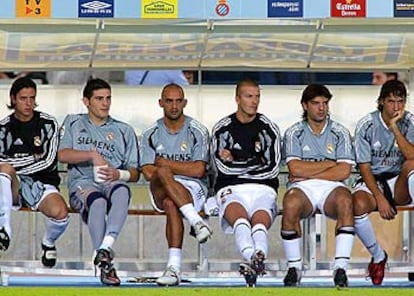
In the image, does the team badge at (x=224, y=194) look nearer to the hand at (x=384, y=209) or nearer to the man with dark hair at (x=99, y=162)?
the man with dark hair at (x=99, y=162)

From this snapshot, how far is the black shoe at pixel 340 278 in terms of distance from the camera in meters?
9.83

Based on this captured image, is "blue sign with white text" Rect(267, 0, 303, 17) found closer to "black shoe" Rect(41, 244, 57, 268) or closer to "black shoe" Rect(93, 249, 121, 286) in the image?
"black shoe" Rect(93, 249, 121, 286)

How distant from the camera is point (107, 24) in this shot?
1122cm

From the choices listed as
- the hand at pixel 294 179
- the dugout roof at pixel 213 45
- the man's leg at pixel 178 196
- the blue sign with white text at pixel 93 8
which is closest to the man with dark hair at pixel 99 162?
the man's leg at pixel 178 196

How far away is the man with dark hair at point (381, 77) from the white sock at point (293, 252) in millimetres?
2185

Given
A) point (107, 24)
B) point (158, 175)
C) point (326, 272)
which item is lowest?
point (326, 272)

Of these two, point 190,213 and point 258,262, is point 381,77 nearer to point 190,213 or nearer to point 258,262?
point 190,213

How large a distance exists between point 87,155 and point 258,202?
128 centimetres

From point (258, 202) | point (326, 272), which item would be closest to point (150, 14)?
point (258, 202)

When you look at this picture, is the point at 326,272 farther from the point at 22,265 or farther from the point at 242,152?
the point at 22,265

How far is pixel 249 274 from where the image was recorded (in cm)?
970

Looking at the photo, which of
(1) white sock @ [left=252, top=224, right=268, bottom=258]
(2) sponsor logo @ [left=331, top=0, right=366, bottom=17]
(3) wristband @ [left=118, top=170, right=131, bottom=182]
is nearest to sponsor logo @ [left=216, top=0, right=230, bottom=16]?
(2) sponsor logo @ [left=331, top=0, right=366, bottom=17]

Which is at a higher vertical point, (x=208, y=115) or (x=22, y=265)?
(x=208, y=115)

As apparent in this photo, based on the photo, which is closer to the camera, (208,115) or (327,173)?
(327,173)
